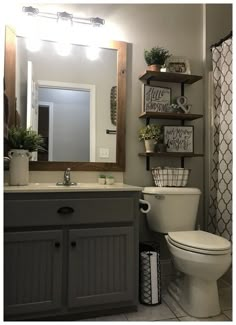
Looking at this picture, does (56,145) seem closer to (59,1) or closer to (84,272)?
(84,272)

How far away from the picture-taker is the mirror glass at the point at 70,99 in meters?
1.82

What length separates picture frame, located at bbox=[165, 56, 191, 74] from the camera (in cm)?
207

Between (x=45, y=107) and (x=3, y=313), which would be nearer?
(x=3, y=313)

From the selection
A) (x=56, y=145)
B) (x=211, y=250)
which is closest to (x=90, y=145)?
(x=56, y=145)

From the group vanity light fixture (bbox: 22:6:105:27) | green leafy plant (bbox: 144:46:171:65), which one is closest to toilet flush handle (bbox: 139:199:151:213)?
green leafy plant (bbox: 144:46:171:65)

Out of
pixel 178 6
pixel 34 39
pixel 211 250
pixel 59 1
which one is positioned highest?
pixel 178 6

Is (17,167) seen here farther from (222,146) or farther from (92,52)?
(222,146)

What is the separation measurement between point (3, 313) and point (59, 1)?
2.06m

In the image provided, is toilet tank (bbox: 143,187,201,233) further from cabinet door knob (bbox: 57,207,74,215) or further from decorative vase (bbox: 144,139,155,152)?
cabinet door knob (bbox: 57,207,74,215)

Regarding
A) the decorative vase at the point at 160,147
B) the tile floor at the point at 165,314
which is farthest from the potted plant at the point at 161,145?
the tile floor at the point at 165,314

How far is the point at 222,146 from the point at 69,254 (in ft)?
4.41

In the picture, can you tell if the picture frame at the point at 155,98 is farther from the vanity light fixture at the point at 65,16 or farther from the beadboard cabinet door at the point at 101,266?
the beadboard cabinet door at the point at 101,266

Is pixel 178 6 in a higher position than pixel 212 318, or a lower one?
higher

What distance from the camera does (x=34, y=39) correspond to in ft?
6.00
